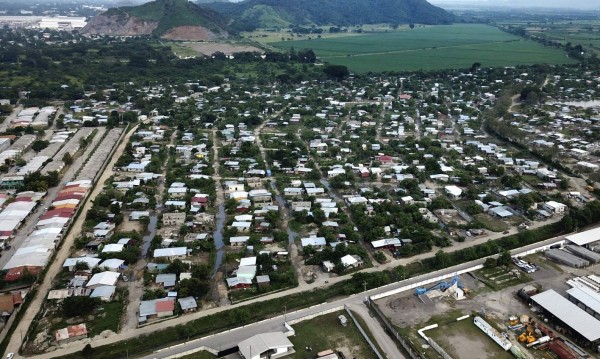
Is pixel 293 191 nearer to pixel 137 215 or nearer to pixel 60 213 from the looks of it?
pixel 137 215

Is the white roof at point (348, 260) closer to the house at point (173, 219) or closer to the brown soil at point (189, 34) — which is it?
the house at point (173, 219)

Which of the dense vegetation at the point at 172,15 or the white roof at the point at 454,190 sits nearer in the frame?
the white roof at the point at 454,190

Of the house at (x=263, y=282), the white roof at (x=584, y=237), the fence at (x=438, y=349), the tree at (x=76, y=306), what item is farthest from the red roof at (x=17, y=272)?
the white roof at (x=584, y=237)

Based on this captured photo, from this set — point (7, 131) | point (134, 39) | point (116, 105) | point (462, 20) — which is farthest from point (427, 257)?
point (462, 20)

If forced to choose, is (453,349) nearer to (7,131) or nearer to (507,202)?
(507,202)

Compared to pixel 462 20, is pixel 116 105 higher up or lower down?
lower down

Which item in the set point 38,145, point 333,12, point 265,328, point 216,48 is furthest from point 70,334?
point 333,12
